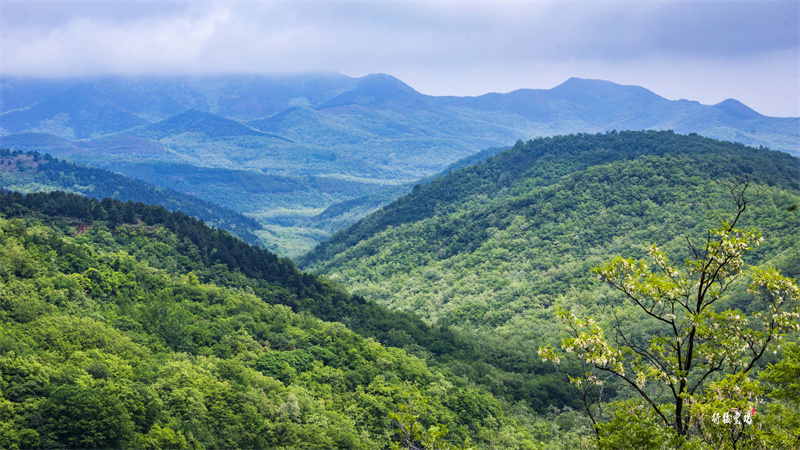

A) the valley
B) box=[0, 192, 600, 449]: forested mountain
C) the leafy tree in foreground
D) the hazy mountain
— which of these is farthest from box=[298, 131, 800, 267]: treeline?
the leafy tree in foreground

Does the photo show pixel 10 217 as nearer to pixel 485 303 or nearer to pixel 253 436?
pixel 253 436

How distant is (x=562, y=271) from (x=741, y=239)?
84.5m

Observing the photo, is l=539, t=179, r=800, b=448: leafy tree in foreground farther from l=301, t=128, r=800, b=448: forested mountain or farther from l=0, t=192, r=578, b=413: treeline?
l=301, t=128, r=800, b=448: forested mountain

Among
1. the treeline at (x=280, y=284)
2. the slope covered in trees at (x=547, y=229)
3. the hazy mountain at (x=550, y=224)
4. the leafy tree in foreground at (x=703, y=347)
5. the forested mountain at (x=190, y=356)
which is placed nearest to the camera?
the leafy tree in foreground at (x=703, y=347)

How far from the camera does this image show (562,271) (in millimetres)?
94625

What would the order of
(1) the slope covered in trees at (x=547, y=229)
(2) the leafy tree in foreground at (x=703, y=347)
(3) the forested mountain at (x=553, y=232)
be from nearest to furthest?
(2) the leafy tree in foreground at (x=703, y=347) < (3) the forested mountain at (x=553, y=232) < (1) the slope covered in trees at (x=547, y=229)

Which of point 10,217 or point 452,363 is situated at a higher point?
point 10,217

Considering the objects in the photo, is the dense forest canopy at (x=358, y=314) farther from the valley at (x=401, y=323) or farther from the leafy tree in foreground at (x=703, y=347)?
the leafy tree in foreground at (x=703, y=347)

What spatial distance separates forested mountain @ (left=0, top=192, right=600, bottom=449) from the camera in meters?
27.9

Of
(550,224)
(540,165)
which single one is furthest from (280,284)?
(540,165)

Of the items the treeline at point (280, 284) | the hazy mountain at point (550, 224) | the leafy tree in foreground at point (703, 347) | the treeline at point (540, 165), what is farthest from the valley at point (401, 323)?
the treeline at point (540, 165)

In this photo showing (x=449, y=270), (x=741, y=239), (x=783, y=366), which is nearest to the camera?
(x=741, y=239)

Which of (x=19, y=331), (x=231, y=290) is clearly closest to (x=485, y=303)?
(x=231, y=290)

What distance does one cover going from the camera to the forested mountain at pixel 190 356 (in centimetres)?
2787
